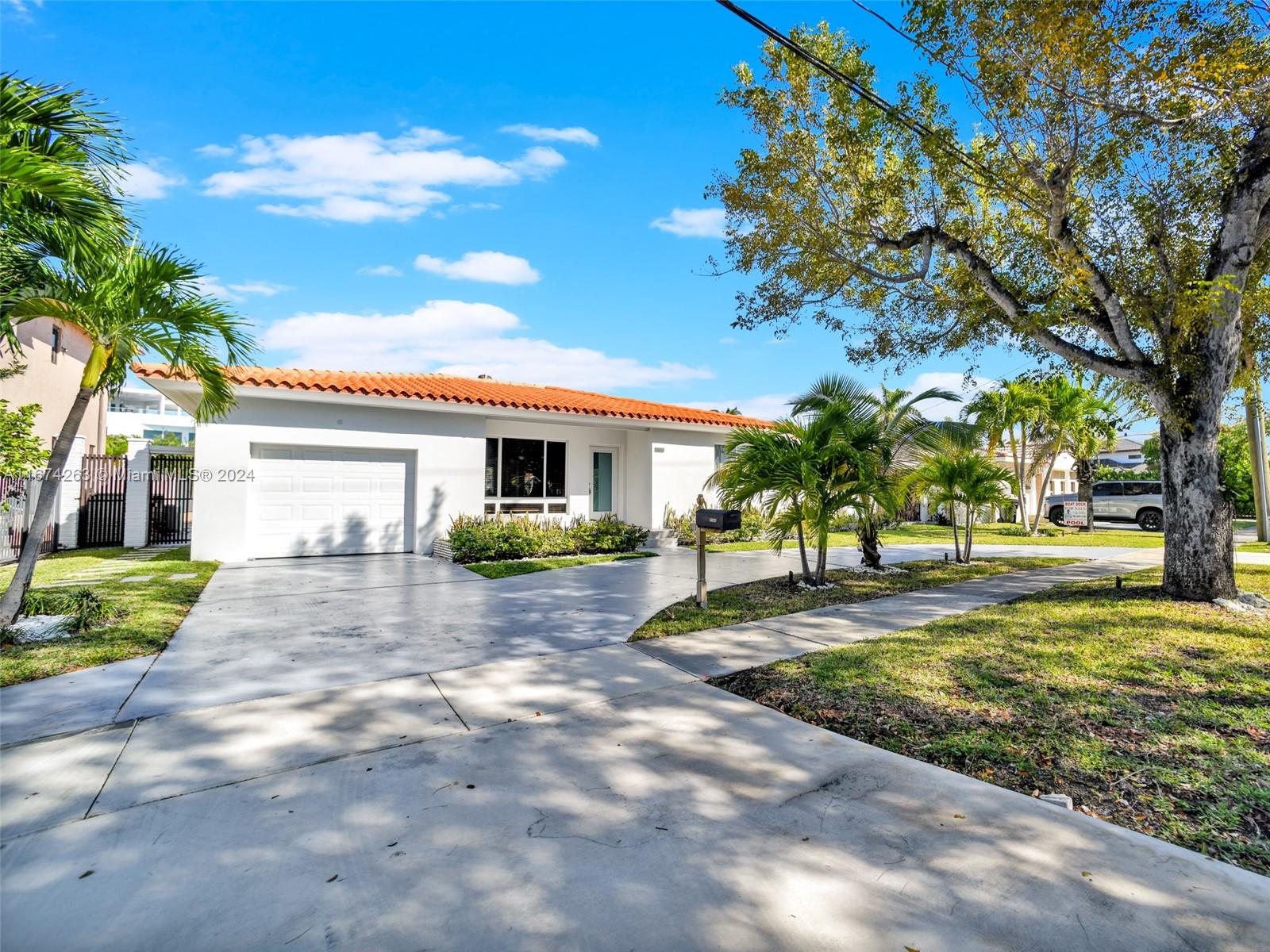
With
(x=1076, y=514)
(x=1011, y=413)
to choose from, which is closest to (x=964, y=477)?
(x=1076, y=514)

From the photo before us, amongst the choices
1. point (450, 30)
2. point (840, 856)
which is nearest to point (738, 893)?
point (840, 856)

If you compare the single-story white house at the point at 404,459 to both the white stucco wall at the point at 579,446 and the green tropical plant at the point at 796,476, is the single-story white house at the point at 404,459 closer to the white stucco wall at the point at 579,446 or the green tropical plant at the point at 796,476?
the white stucco wall at the point at 579,446

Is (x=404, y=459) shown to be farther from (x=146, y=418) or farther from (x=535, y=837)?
(x=146, y=418)

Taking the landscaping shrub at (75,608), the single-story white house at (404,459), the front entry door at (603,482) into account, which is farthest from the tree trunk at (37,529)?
the front entry door at (603,482)

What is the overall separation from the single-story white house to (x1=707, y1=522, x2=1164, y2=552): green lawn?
299 cm

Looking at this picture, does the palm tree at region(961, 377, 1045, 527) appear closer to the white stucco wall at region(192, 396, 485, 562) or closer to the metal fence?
the white stucco wall at region(192, 396, 485, 562)

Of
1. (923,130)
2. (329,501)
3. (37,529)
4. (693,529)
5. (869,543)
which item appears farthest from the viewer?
(693,529)

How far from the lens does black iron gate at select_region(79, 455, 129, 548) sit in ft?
42.4

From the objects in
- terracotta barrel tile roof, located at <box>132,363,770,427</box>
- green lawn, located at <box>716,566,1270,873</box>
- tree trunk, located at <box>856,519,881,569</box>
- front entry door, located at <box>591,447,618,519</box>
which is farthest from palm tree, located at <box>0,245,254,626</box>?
front entry door, located at <box>591,447,618,519</box>

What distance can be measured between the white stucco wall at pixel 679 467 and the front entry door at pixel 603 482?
1.28 metres

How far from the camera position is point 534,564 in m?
10.8

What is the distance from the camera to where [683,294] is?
13.1 m

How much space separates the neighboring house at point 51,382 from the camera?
1538cm

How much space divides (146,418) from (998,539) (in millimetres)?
55375
